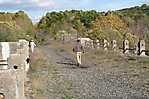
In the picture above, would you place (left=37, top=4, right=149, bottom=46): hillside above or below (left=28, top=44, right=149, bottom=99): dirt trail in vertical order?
above

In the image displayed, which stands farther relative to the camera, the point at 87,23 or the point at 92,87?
the point at 87,23

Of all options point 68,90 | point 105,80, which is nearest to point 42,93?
point 68,90

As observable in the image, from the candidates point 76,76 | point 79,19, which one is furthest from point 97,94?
point 79,19

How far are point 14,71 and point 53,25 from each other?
343 feet

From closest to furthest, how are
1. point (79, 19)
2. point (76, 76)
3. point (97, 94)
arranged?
point (97, 94) → point (76, 76) → point (79, 19)

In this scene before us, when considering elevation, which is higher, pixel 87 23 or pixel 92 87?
pixel 87 23

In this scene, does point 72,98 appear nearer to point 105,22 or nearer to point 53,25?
point 105,22

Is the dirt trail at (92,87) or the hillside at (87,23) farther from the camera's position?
the hillside at (87,23)

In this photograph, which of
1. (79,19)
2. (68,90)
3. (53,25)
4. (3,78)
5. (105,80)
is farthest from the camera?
(79,19)

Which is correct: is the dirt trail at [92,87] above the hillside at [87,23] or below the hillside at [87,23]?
below

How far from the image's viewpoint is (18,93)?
5379 mm

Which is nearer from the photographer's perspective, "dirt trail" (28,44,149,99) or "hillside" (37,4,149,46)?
"dirt trail" (28,44,149,99)

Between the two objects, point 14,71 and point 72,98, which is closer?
point 14,71

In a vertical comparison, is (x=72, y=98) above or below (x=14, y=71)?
below
